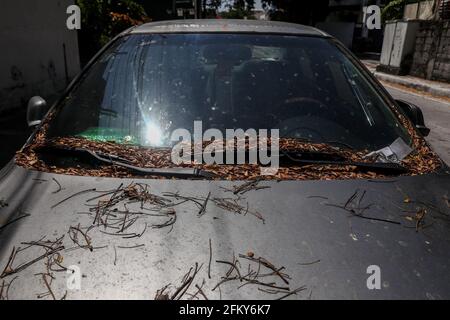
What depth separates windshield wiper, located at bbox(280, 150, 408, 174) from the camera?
1.70 meters

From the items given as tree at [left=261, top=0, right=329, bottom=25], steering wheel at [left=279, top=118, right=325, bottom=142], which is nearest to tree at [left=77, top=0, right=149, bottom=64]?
steering wheel at [left=279, top=118, right=325, bottom=142]

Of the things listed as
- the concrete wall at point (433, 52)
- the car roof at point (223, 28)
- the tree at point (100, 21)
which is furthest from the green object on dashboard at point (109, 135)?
the concrete wall at point (433, 52)

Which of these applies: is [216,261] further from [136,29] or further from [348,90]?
[136,29]

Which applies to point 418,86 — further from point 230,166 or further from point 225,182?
point 225,182

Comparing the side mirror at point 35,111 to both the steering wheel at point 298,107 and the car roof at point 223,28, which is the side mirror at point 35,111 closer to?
the car roof at point 223,28

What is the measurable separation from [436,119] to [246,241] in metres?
7.45

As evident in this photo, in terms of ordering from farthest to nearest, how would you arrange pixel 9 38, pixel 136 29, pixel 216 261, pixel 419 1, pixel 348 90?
pixel 419 1
pixel 9 38
pixel 136 29
pixel 348 90
pixel 216 261

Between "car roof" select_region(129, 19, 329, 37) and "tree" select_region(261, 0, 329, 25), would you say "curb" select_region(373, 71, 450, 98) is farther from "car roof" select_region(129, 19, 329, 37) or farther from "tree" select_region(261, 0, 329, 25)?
"tree" select_region(261, 0, 329, 25)

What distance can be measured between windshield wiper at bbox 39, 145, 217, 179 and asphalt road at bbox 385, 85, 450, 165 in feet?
14.7

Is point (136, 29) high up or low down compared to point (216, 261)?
up

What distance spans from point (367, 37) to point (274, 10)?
886cm
